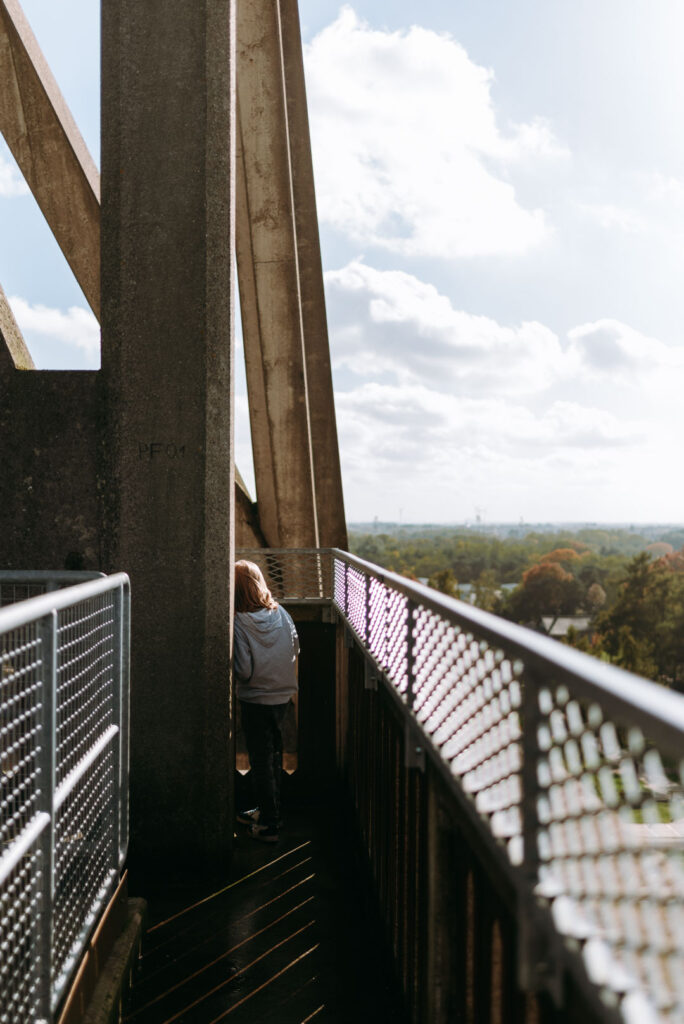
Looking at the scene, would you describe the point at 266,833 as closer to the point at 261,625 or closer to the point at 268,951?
the point at 261,625

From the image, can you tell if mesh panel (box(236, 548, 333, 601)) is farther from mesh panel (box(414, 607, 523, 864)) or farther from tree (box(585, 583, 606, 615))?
tree (box(585, 583, 606, 615))

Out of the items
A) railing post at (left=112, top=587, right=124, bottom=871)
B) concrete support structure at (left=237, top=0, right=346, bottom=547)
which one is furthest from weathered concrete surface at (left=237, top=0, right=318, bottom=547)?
railing post at (left=112, top=587, right=124, bottom=871)

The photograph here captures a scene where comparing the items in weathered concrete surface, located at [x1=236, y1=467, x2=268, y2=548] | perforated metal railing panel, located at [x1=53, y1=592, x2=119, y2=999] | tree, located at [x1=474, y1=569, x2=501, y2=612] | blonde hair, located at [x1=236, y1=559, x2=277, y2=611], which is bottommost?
tree, located at [x1=474, y1=569, x2=501, y2=612]

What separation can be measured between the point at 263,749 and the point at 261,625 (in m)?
0.90

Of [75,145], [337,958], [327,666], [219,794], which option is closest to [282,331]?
[75,145]

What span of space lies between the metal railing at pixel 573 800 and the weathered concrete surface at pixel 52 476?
3301mm

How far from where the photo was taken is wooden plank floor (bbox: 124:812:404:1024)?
3832 millimetres

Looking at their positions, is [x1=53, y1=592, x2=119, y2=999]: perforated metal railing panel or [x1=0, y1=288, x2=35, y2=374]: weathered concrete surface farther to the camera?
[x1=0, y1=288, x2=35, y2=374]: weathered concrete surface

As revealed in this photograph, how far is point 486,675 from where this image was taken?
2.18 meters

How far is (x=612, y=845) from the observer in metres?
1.36

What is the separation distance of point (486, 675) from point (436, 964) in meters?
1.17

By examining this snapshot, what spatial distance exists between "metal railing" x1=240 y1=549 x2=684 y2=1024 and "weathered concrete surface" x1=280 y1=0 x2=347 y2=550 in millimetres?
11906

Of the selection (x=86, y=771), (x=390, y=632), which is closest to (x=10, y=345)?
(x=86, y=771)

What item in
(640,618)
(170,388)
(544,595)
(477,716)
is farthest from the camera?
(544,595)
